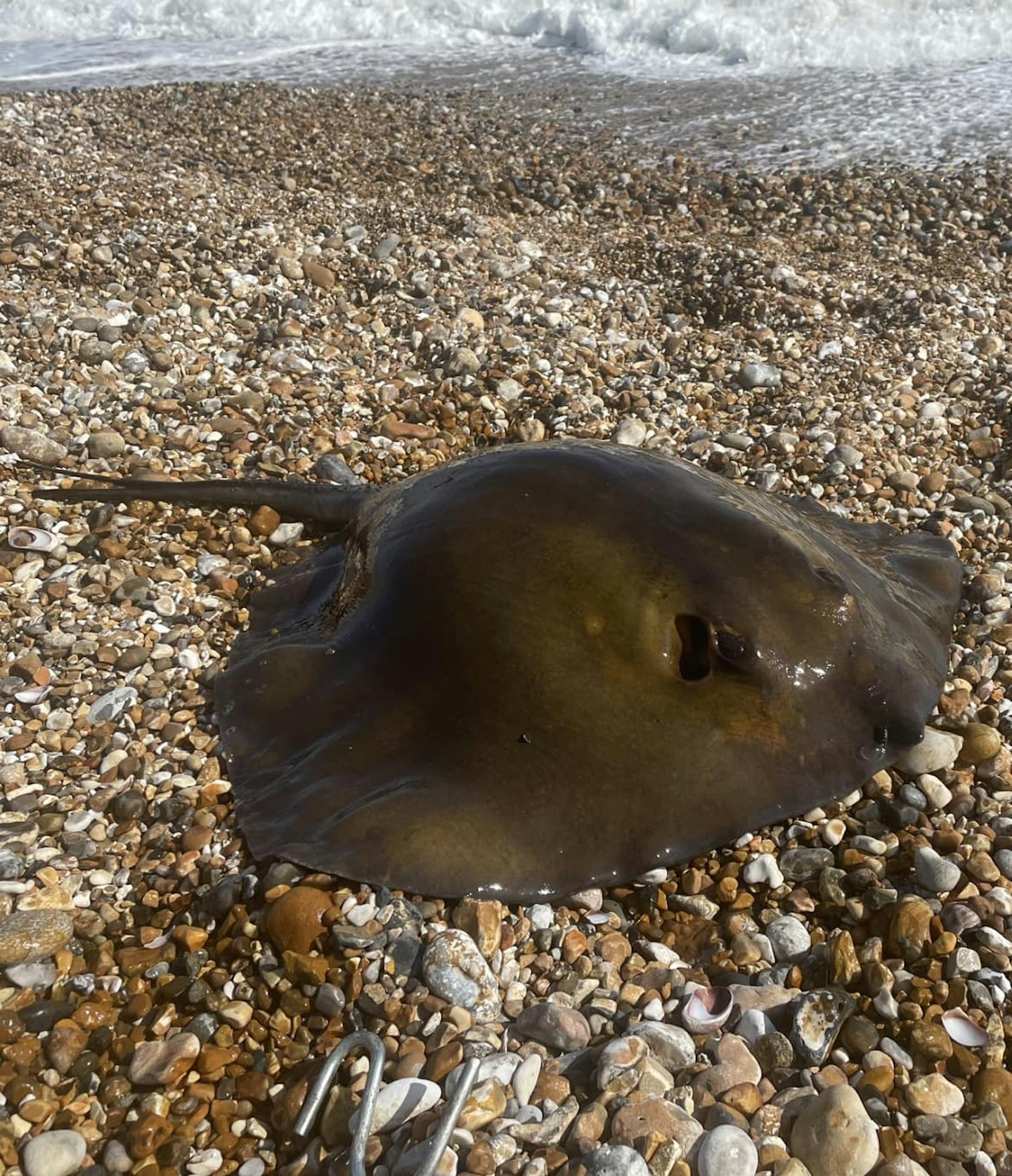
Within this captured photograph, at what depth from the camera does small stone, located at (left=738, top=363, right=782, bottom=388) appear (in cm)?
561

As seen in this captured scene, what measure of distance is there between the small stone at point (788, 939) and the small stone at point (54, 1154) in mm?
1889

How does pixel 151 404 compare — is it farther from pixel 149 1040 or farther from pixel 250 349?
pixel 149 1040

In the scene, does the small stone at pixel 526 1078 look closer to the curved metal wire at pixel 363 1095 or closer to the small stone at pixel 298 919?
the curved metal wire at pixel 363 1095

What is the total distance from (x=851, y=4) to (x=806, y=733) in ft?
45.2

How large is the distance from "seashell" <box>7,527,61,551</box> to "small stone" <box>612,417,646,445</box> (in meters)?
2.86

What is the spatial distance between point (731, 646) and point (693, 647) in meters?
0.11

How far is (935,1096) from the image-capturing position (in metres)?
2.31

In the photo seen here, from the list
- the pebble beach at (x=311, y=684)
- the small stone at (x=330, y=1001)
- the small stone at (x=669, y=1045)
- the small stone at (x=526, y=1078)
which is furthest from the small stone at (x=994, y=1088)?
the small stone at (x=330, y=1001)

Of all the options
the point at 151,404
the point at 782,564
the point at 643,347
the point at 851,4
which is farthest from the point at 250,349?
the point at 851,4

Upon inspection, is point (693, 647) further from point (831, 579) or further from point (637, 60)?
point (637, 60)

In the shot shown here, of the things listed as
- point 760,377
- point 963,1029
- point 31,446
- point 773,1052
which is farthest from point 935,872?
point 31,446

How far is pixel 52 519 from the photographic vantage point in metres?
4.42

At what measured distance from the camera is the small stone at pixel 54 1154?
87.4 inches

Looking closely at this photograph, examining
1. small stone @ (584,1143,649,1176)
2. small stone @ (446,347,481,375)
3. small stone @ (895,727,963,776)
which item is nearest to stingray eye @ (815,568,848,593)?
small stone @ (895,727,963,776)
